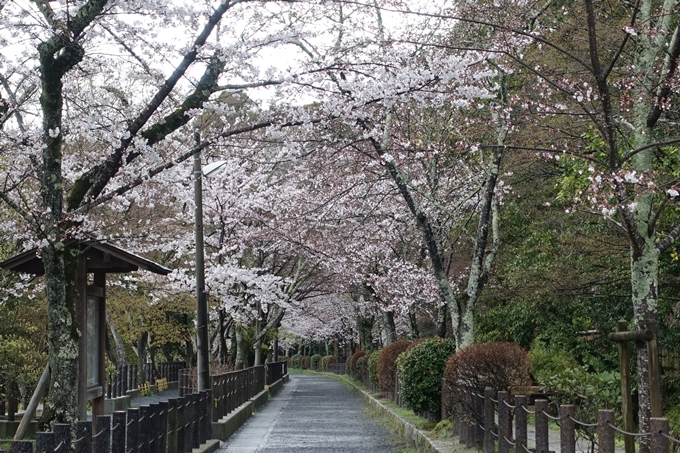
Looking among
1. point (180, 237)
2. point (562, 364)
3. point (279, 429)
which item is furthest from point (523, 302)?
point (180, 237)

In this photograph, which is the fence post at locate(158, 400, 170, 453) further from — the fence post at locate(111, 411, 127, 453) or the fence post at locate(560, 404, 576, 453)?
the fence post at locate(560, 404, 576, 453)

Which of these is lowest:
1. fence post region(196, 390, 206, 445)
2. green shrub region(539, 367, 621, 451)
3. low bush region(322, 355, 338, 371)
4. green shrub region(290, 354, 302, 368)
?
green shrub region(290, 354, 302, 368)

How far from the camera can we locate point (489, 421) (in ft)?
33.6

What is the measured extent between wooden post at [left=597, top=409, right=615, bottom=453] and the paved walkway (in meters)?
8.56

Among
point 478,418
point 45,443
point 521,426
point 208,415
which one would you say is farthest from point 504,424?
point 208,415

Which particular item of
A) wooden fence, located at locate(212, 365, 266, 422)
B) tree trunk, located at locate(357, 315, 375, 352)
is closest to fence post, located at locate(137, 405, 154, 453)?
wooden fence, located at locate(212, 365, 266, 422)

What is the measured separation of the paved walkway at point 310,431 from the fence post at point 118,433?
6573 millimetres

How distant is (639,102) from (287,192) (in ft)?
60.2

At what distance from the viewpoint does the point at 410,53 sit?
12891 millimetres

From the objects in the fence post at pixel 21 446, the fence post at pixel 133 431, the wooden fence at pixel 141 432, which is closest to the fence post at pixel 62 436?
the wooden fence at pixel 141 432

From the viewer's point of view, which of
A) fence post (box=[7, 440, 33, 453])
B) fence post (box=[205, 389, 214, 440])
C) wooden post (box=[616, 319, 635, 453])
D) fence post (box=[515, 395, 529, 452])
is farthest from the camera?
fence post (box=[205, 389, 214, 440])

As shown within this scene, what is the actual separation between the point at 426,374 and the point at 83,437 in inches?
395

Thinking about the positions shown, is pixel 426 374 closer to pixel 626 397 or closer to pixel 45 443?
pixel 626 397

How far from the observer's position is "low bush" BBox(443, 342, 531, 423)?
1088cm
